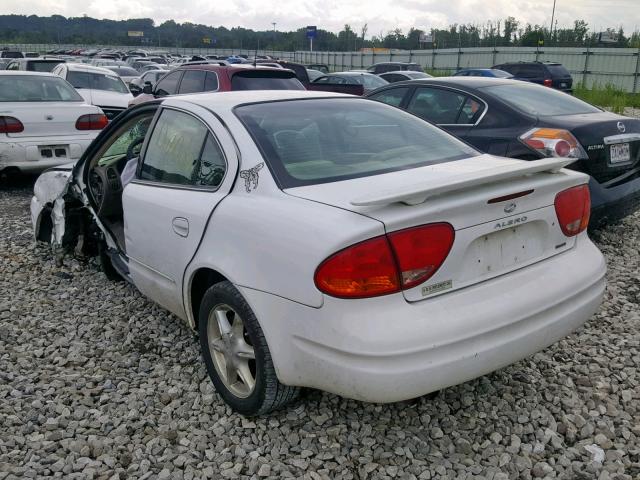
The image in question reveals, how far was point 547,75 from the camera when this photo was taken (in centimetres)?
2114

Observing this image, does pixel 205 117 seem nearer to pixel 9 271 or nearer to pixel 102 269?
pixel 102 269

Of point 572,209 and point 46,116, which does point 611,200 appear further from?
point 46,116

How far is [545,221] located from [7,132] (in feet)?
21.7

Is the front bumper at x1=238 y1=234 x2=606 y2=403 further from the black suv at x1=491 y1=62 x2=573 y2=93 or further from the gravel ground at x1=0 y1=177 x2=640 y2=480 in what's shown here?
the black suv at x1=491 y1=62 x2=573 y2=93

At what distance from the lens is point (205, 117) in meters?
3.18

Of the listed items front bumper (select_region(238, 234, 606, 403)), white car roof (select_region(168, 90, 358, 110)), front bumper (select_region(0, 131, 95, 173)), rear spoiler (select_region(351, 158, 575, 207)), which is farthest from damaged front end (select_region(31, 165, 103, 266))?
rear spoiler (select_region(351, 158, 575, 207))

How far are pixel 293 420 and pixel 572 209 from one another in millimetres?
1683

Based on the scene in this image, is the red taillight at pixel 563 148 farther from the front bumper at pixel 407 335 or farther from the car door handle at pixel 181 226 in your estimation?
the car door handle at pixel 181 226

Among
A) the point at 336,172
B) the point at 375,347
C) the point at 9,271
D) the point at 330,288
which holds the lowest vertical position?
the point at 9,271

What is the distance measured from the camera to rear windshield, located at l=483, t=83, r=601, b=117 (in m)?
5.53

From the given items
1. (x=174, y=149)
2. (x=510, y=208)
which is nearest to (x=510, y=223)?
(x=510, y=208)

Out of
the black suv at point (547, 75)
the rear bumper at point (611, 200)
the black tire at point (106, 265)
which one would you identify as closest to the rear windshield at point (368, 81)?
the black suv at point (547, 75)

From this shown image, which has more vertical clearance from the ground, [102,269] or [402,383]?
[402,383]

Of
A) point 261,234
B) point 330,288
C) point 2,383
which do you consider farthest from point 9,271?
point 330,288
